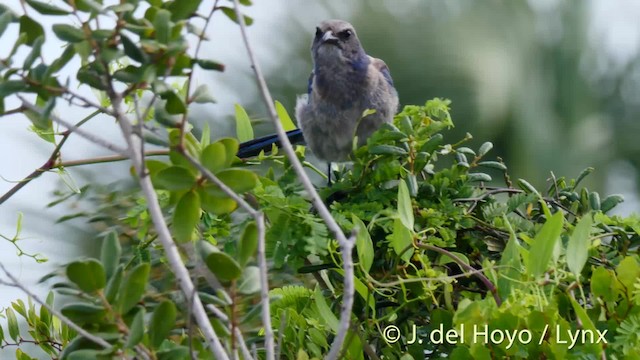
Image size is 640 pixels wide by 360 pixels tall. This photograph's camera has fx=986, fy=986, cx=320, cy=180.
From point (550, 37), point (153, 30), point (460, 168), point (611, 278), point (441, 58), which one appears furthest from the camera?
point (550, 37)

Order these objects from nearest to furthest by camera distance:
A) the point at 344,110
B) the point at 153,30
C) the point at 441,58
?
1. the point at 153,30
2. the point at 344,110
3. the point at 441,58

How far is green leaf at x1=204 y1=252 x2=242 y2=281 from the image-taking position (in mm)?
988

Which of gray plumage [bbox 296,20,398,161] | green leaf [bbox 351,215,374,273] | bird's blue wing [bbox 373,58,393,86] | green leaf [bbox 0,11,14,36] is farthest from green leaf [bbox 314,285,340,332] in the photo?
bird's blue wing [bbox 373,58,393,86]

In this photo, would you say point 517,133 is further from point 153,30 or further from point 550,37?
point 153,30

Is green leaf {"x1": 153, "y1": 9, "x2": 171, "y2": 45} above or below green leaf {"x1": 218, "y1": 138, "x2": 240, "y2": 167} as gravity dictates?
above

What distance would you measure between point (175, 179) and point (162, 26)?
0.16m

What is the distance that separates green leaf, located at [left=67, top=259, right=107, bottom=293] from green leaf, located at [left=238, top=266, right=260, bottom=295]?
0.47 feet

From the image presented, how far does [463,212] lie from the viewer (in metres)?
1.49

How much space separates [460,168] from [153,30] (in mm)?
640

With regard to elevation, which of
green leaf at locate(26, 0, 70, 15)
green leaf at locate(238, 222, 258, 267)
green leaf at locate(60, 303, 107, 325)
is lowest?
green leaf at locate(60, 303, 107, 325)

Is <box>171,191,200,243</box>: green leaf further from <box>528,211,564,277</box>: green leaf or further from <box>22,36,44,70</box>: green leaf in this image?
<box>528,211,564,277</box>: green leaf

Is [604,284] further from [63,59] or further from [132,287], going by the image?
[63,59]

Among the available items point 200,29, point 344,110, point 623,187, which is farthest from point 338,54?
point 623,187

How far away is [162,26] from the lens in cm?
102
